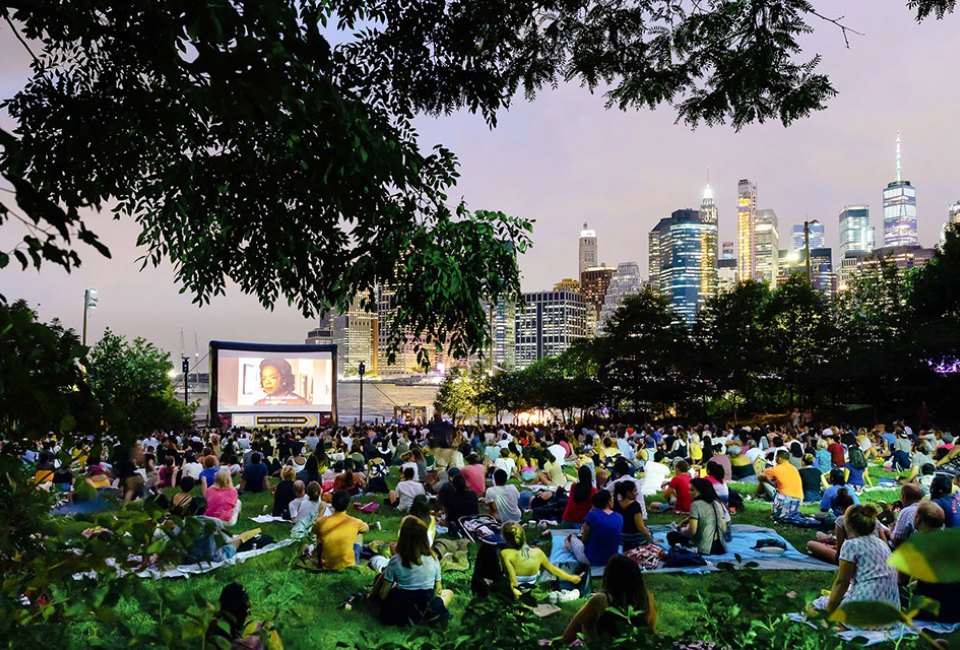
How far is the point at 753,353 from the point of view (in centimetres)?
4144

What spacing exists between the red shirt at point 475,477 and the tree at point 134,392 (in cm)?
524

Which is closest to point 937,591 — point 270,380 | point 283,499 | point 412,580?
point 412,580

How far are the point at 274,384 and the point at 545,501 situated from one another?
2869 centimetres

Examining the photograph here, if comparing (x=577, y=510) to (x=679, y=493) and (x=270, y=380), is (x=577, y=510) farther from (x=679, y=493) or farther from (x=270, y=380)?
(x=270, y=380)

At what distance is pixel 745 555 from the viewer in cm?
945

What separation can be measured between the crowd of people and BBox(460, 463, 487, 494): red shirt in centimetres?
3

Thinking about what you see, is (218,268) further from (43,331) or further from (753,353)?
(753,353)

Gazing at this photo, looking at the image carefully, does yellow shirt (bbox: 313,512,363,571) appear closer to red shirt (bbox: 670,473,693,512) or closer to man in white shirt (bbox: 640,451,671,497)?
red shirt (bbox: 670,473,693,512)

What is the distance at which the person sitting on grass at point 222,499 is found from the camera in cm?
1078

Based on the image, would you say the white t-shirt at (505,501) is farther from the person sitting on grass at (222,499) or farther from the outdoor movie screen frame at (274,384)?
Answer: the outdoor movie screen frame at (274,384)

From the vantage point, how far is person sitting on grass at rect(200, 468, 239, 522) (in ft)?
35.4

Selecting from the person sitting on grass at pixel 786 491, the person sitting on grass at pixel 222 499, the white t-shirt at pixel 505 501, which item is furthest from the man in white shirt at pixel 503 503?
the person sitting on grass at pixel 786 491

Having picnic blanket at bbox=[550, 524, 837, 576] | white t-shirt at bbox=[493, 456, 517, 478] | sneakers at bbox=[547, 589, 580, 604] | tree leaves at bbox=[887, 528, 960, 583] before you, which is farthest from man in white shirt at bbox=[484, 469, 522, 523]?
tree leaves at bbox=[887, 528, 960, 583]

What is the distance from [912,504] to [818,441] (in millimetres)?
11088
